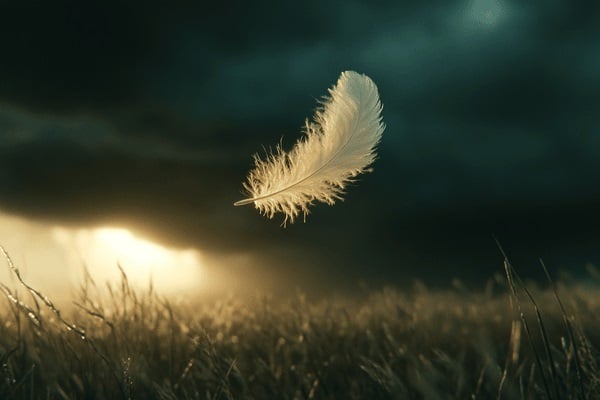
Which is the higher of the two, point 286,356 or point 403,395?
point 286,356

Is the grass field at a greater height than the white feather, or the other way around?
the white feather

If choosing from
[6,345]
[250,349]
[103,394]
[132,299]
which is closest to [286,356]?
[250,349]

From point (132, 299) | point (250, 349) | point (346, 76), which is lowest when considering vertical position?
point (250, 349)

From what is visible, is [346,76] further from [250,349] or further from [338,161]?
[250,349]

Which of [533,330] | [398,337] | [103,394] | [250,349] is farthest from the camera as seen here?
[533,330]
